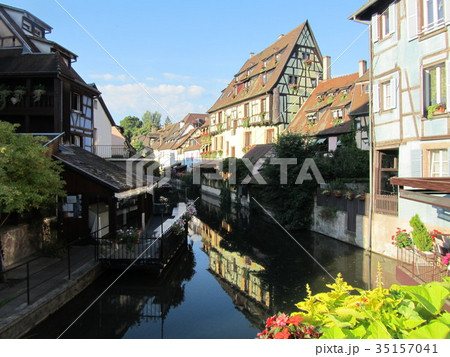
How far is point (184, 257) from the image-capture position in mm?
14016

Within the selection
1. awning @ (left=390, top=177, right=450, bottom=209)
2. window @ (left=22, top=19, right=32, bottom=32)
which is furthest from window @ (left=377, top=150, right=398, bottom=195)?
window @ (left=22, top=19, right=32, bottom=32)

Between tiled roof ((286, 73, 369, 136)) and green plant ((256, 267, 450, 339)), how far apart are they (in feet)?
62.0

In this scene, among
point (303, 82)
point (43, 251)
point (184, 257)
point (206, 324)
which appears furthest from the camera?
point (303, 82)

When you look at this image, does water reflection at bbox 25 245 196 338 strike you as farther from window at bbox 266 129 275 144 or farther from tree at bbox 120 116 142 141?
tree at bbox 120 116 142 141

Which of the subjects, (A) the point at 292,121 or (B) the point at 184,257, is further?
(A) the point at 292,121

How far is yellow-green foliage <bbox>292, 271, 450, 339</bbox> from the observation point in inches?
83.4

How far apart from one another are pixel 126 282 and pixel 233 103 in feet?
98.0

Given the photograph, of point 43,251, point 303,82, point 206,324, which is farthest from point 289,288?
point 303,82

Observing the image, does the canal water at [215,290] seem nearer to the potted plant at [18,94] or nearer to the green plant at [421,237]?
the green plant at [421,237]

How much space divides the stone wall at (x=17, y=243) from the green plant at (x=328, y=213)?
39.5ft

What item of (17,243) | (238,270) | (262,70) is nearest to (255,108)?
(262,70)

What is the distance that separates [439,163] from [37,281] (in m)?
12.0

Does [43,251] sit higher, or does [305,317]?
[305,317]

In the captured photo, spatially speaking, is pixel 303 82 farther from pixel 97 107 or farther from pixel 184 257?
pixel 184 257
